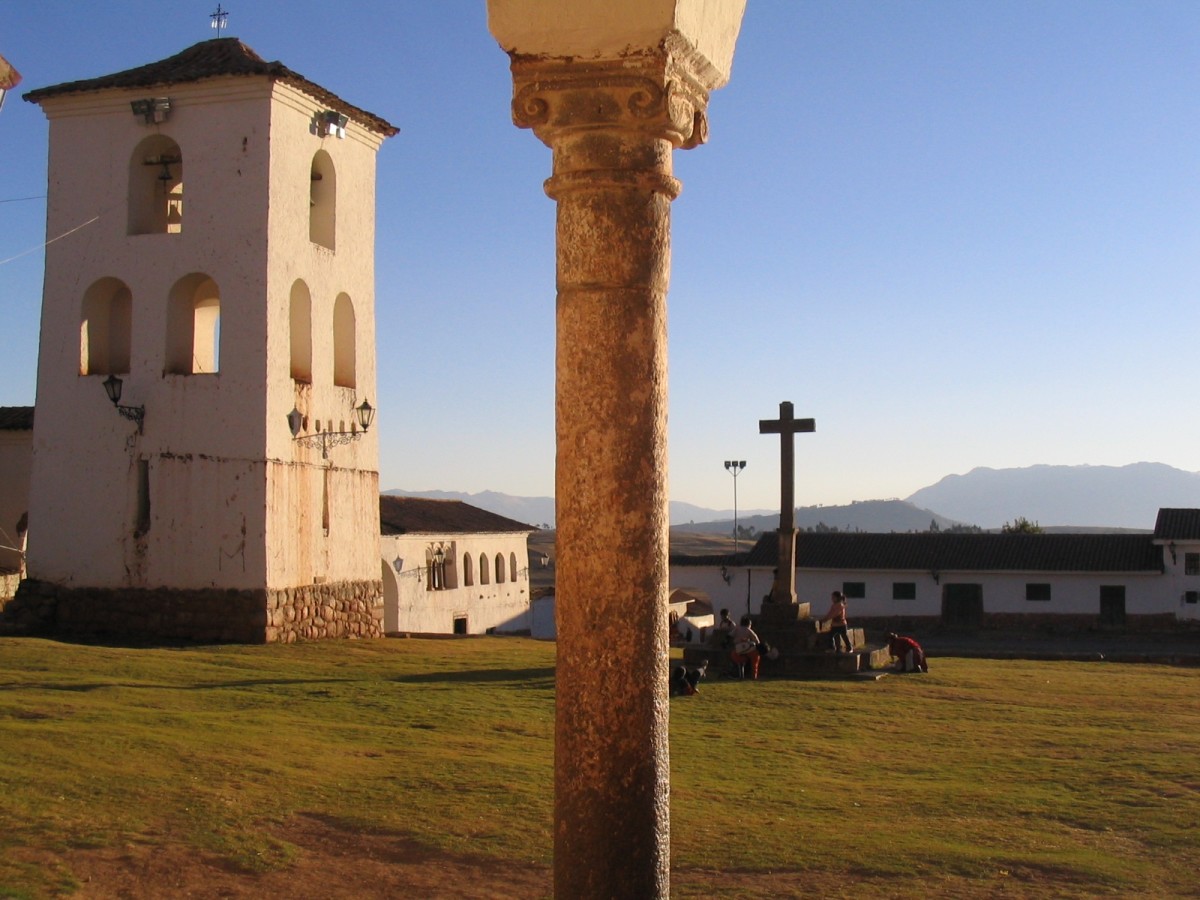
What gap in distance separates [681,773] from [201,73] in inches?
504

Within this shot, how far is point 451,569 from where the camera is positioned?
32969 mm

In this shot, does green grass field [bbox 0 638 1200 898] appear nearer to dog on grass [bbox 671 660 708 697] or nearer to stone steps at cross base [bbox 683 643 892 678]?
dog on grass [bbox 671 660 708 697]

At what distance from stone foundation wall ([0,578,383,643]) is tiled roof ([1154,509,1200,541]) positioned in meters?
23.6

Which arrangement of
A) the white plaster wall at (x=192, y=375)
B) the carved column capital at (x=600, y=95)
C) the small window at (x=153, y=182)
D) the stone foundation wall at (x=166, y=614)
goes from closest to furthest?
the carved column capital at (x=600, y=95) → the stone foundation wall at (x=166, y=614) → the white plaster wall at (x=192, y=375) → the small window at (x=153, y=182)

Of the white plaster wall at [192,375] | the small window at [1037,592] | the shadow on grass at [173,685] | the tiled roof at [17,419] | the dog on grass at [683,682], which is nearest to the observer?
the shadow on grass at [173,685]

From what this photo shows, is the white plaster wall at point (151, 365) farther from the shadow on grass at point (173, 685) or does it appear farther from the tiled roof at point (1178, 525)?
the tiled roof at point (1178, 525)

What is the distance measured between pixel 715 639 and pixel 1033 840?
9.91 metres

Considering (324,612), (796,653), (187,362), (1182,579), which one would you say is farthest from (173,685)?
(1182,579)

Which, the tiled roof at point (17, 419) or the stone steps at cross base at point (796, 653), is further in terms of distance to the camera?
the tiled roof at point (17, 419)

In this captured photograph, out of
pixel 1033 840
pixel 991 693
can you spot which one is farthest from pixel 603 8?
pixel 991 693

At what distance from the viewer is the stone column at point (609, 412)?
14.6ft

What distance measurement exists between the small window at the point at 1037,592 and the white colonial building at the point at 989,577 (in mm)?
26

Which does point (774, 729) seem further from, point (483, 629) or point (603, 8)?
point (483, 629)

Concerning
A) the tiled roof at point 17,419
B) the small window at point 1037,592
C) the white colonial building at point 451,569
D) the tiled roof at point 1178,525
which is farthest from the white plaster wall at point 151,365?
the tiled roof at point 1178,525
